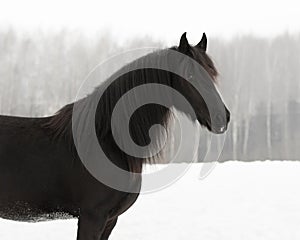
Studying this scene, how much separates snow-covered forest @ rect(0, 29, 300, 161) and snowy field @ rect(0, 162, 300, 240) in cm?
1554

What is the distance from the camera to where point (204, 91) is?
3.20m

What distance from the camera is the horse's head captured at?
3.17 metres

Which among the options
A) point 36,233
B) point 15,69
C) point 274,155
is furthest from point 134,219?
point 15,69

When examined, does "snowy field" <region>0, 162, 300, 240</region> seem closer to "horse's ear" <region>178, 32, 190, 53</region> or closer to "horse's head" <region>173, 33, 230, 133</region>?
"horse's head" <region>173, 33, 230, 133</region>

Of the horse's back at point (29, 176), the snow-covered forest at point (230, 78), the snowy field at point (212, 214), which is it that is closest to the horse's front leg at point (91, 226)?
the horse's back at point (29, 176)

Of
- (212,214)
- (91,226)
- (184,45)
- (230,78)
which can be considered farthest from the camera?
(230,78)

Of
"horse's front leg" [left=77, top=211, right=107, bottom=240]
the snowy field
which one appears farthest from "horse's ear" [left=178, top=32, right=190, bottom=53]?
the snowy field

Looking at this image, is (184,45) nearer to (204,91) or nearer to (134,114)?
(204,91)

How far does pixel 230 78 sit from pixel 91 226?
25281mm

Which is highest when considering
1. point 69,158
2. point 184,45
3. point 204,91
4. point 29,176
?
point 184,45

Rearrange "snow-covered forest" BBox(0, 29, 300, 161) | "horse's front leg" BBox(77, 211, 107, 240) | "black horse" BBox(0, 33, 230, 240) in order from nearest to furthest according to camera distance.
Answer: "horse's front leg" BBox(77, 211, 107, 240)
"black horse" BBox(0, 33, 230, 240)
"snow-covered forest" BBox(0, 29, 300, 161)

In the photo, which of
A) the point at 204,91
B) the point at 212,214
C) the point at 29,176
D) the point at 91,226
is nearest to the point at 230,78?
the point at 212,214

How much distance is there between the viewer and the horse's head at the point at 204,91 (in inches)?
125

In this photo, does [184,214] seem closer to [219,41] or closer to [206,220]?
[206,220]
